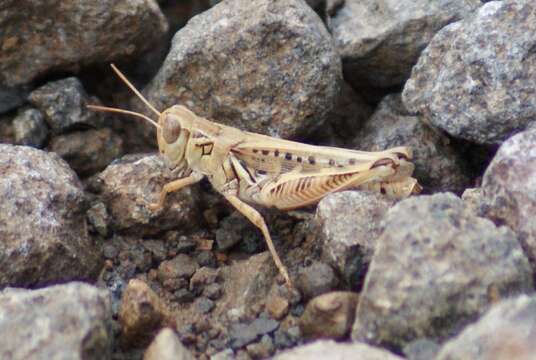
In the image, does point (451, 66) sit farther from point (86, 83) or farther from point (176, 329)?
point (86, 83)

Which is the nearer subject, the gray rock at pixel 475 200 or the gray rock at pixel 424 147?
the gray rock at pixel 475 200

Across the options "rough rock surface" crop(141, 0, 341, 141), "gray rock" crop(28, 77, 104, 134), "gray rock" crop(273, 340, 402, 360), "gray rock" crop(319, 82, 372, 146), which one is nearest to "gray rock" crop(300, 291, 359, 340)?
"gray rock" crop(273, 340, 402, 360)

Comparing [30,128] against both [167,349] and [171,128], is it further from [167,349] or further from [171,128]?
[167,349]

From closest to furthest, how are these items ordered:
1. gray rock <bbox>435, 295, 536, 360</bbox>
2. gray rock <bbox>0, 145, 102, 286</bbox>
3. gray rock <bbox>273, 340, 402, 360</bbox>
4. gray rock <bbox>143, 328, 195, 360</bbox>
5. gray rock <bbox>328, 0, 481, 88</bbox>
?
gray rock <bbox>435, 295, 536, 360</bbox>
gray rock <bbox>273, 340, 402, 360</bbox>
gray rock <bbox>143, 328, 195, 360</bbox>
gray rock <bbox>0, 145, 102, 286</bbox>
gray rock <bbox>328, 0, 481, 88</bbox>

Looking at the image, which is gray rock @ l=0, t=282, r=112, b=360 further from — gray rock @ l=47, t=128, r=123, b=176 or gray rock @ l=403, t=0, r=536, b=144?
gray rock @ l=403, t=0, r=536, b=144

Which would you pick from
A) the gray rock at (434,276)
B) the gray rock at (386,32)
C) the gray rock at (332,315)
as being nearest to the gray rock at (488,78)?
the gray rock at (386,32)

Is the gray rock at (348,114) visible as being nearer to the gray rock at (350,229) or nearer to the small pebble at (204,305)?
the gray rock at (350,229)
